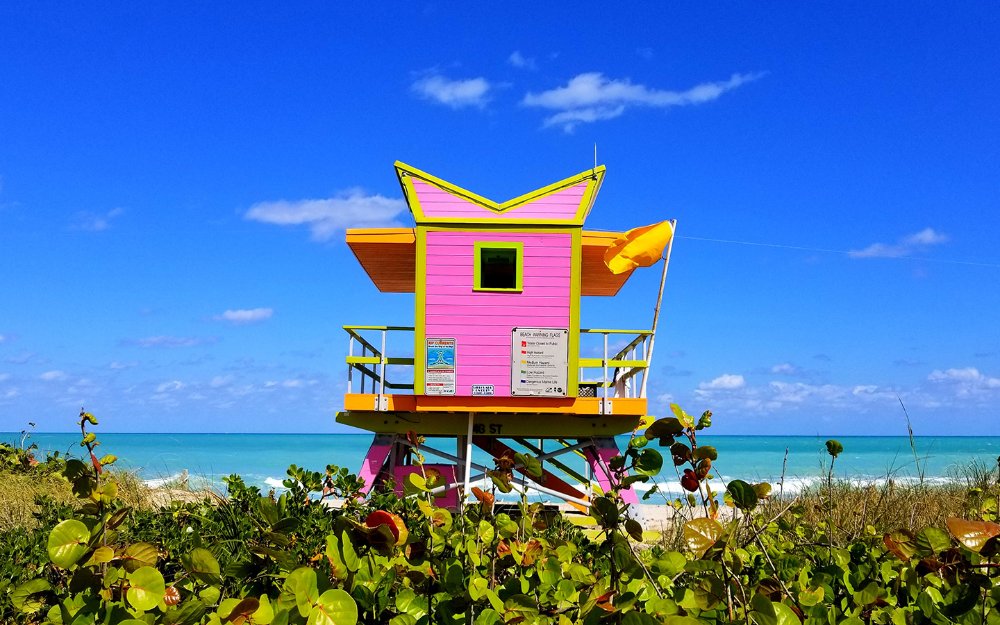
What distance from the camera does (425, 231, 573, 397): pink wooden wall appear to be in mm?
11297

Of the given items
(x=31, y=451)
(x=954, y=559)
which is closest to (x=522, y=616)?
(x=954, y=559)

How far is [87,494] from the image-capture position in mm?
1817

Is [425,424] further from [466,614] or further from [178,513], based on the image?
[466,614]

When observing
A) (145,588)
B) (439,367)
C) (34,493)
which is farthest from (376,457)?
(145,588)

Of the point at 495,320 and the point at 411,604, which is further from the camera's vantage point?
the point at 495,320

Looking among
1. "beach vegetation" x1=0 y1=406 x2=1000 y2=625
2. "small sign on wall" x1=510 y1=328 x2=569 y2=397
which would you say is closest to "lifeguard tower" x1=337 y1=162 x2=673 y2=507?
"small sign on wall" x1=510 y1=328 x2=569 y2=397

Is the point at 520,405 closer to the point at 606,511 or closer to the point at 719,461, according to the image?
the point at 606,511

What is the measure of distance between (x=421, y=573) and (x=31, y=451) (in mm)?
16003

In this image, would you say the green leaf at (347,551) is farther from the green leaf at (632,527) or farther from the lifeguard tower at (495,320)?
the lifeguard tower at (495,320)

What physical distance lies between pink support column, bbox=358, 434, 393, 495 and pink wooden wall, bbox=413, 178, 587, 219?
3596 millimetres

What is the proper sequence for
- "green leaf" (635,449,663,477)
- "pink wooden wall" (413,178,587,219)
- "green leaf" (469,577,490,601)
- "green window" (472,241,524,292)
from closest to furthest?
"green leaf" (469,577,490,601) → "green leaf" (635,449,663,477) → "green window" (472,241,524,292) → "pink wooden wall" (413,178,587,219)

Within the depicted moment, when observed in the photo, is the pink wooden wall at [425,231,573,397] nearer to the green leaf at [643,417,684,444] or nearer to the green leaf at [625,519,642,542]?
the green leaf at [625,519,642,542]

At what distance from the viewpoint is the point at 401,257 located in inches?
504

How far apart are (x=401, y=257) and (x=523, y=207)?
7.64ft
